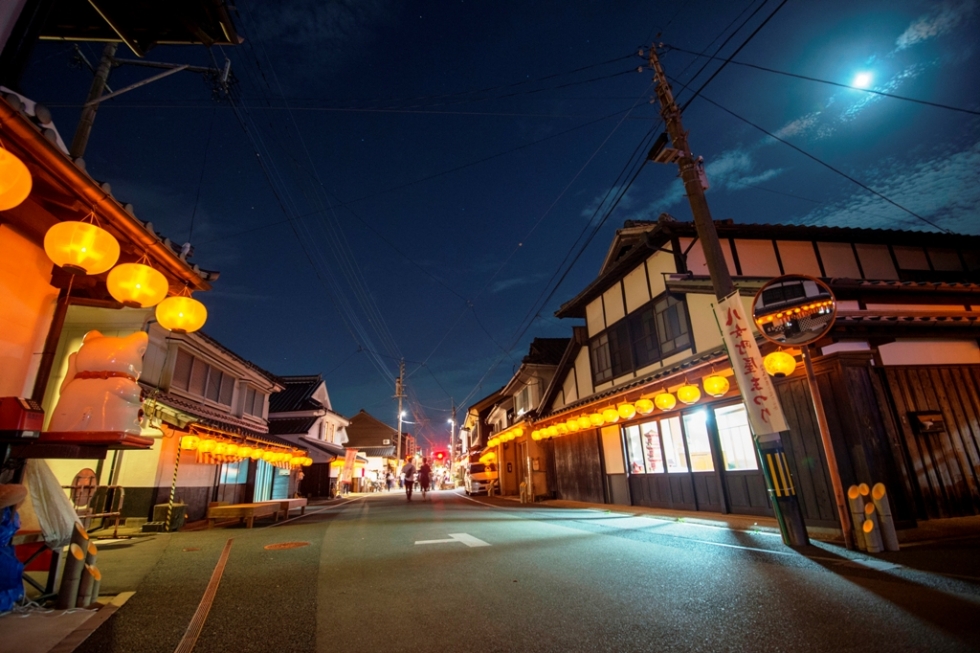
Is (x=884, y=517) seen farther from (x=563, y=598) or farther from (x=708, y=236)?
(x=563, y=598)

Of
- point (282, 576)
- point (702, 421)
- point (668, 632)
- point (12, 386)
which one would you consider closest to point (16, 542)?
point (12, 386)

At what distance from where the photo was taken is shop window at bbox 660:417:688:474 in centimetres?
1371

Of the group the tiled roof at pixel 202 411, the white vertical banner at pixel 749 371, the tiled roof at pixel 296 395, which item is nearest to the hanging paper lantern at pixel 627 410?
the white vertical banner at pixel 749 371

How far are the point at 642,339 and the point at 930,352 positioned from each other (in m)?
7.54

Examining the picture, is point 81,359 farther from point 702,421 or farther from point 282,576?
point 702,421

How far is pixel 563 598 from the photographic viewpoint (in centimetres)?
482

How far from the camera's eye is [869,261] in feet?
44.6

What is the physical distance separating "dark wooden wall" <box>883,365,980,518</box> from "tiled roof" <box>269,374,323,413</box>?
3395 centimetres

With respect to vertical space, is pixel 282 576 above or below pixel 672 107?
below

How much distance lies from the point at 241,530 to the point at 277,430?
2052cm

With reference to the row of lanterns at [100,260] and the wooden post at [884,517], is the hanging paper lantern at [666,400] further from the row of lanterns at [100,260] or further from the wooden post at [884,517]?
the row of lanterns at [100,260]

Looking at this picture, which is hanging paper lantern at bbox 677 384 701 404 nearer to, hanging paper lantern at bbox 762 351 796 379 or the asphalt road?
hanging paper lantern at bbox 762 351 796 379

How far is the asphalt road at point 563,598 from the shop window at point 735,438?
327 centimetres

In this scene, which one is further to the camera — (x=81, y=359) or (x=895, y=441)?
(x=895, y=441)
